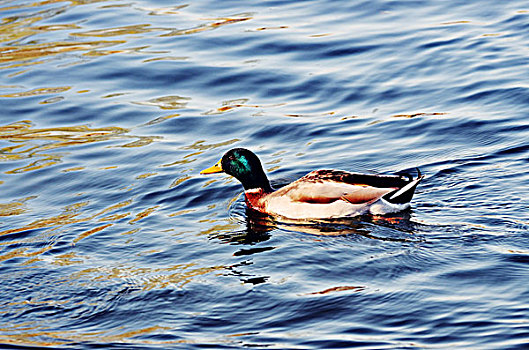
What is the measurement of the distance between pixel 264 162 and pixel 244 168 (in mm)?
1006

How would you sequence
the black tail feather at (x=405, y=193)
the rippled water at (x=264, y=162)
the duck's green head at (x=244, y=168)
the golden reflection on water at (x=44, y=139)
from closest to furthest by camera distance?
the rippled water at (x=264, y=162)
the black tail feather at (x=405, y=193)
the duck's green head at (x=244, y=168)
the golden reflection on water at (x=44, y=139)

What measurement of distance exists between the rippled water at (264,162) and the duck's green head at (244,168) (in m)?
0.33

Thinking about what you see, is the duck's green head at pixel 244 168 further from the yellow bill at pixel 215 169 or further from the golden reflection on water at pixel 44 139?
the golden reflection on water at pixel 44 139

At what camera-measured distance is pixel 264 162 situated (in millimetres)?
11891

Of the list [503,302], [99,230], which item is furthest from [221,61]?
[503,302]

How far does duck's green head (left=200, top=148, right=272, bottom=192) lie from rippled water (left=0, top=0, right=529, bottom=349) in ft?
1.10

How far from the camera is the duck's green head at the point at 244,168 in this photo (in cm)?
1080

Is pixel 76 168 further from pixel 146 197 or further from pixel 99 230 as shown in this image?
pixel 99 230

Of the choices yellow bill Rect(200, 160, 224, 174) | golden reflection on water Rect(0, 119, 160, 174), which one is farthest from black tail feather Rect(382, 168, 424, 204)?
golden reflection on water Rect(0, 119, 160, 174)

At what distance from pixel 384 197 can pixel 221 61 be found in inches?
270

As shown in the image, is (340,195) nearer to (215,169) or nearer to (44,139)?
(215,169)

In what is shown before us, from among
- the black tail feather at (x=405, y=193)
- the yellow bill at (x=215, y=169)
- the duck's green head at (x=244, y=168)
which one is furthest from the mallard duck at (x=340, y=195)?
the yellow bill at (x=215, y=169)

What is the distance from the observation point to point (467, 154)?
36.7 ft

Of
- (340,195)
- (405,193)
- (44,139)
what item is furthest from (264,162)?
(44,139)
